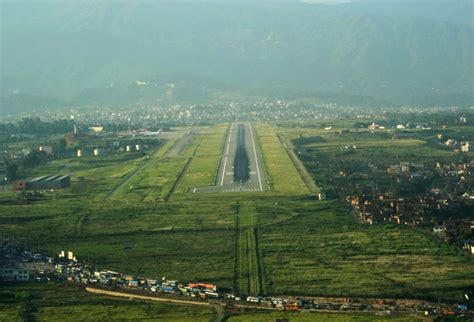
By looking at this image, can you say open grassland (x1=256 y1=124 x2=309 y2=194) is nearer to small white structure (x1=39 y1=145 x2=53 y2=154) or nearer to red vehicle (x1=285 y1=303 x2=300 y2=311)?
small white structure (x1=39 y1=145 x2=53 y2=154)

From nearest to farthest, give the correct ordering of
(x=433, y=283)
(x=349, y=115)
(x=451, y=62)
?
1. (x=433, y=283)
2. (x=349, y=115)
3. (x=451, y=62)

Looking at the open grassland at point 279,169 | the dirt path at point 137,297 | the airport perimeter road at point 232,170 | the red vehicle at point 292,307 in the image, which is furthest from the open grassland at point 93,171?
the red vehicle at point 292,307

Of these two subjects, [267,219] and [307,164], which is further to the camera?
[307,164]

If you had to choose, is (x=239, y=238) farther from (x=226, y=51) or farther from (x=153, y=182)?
(x=226, y=51)

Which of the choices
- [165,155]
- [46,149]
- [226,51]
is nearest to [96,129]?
[46,149]

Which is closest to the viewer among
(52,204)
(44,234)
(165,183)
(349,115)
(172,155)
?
(44,234)

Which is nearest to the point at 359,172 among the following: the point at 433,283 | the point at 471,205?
the point at 471,205

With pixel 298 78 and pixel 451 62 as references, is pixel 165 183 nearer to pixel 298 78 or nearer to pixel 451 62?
pixel 298 78
